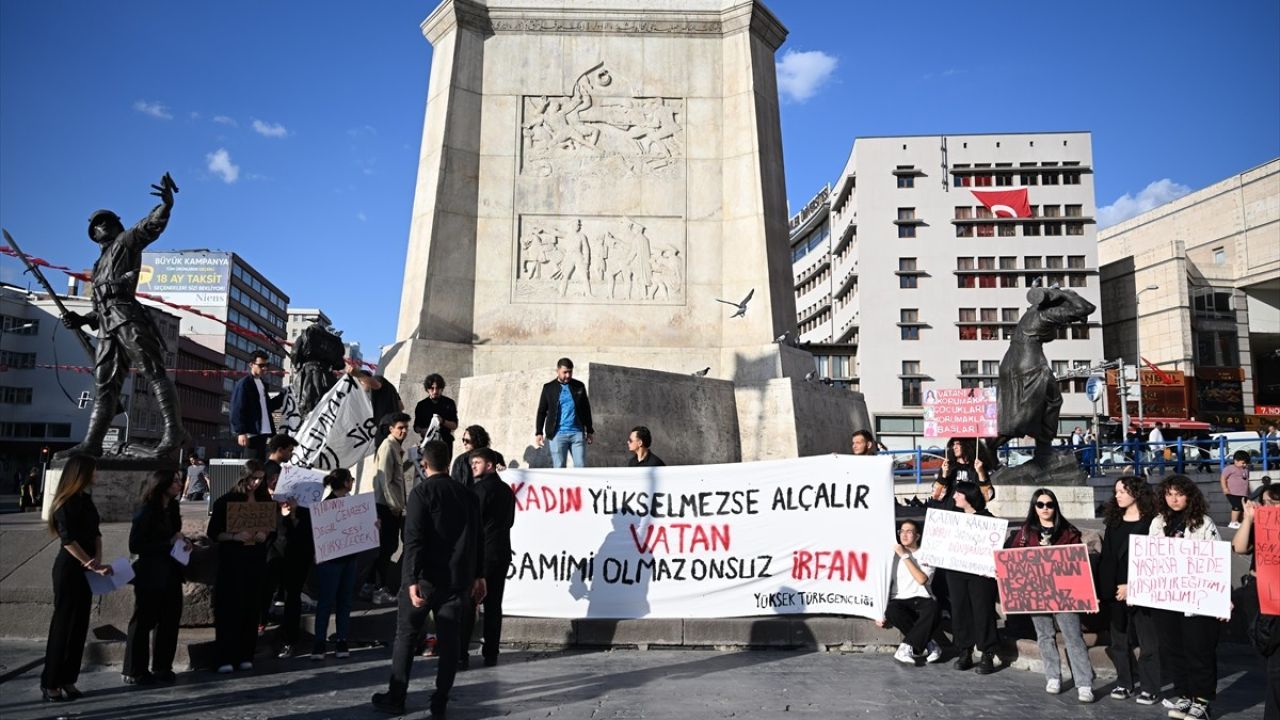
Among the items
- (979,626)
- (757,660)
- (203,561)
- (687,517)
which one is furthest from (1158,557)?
(203,561)

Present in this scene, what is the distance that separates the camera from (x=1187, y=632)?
6.55m

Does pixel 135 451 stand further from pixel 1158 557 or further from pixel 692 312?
pixel 1158 557

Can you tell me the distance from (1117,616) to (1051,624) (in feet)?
1.78

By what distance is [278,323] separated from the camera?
140125 mm

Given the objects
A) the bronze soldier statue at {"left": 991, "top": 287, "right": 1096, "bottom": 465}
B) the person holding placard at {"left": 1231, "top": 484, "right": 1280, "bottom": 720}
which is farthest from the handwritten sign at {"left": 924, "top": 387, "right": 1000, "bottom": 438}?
the person holding placard at {"left": 1231, "top": 484, "right": 1280, "bottom": 720}

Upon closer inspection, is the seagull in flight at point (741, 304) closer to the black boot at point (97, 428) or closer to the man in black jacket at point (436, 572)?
the man in black jacket at point (436, 572)

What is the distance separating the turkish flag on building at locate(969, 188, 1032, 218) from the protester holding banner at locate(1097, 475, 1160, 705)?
7067cm

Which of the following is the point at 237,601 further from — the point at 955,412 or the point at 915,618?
the point at 955,412

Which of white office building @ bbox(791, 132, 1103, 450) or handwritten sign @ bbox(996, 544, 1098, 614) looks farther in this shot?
white office building @ bbox(791, 132, 1103, 450)

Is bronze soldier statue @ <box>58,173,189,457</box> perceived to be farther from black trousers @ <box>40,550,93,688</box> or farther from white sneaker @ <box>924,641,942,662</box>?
white sneaker @ <box>924,641,942,662</box>

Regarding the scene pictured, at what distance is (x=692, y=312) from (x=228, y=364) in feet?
348

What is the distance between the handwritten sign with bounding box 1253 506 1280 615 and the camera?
5719 mm

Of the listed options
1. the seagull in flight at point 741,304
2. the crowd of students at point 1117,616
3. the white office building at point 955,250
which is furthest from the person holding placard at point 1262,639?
the white office building at point 955,250

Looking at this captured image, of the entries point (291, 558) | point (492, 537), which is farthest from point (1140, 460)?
point (291, 558)
